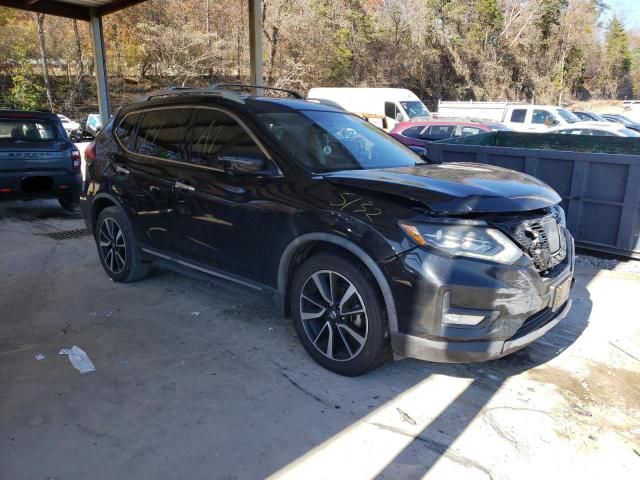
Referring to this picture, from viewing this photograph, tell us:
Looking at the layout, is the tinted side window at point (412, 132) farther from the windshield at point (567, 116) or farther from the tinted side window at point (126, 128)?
the tinted side window at point (126, 128)

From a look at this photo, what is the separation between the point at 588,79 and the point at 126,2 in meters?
56.0

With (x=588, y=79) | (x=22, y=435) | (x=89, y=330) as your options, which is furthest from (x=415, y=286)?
(x=588, y=79)

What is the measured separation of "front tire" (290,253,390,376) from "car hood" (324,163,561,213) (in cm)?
52

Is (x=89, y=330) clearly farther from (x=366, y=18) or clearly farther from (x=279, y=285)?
(x=366, y=18)

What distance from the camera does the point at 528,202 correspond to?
3.12 m

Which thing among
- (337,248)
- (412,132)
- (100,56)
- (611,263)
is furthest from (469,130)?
(337,248)

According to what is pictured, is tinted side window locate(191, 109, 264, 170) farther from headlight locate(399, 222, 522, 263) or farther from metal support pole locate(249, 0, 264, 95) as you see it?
metal support pole locate(249, 0, 264, 95)

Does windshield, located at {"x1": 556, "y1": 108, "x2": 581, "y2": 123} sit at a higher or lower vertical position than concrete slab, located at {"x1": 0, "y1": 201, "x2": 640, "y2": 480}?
higher

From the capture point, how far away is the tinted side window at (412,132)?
14064mm

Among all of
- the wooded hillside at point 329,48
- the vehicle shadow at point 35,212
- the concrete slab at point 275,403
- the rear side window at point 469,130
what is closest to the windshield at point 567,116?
the rear side window at point 469,130

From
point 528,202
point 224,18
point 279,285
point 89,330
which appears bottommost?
point 89,330

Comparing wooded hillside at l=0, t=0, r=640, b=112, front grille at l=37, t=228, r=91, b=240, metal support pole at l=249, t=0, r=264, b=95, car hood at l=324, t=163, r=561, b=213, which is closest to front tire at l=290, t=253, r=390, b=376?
car hood at l=324, t=163, r=561, b=213

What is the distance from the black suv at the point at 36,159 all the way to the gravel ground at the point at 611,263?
7.56m

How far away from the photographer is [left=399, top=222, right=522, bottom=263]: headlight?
282 centimetres
